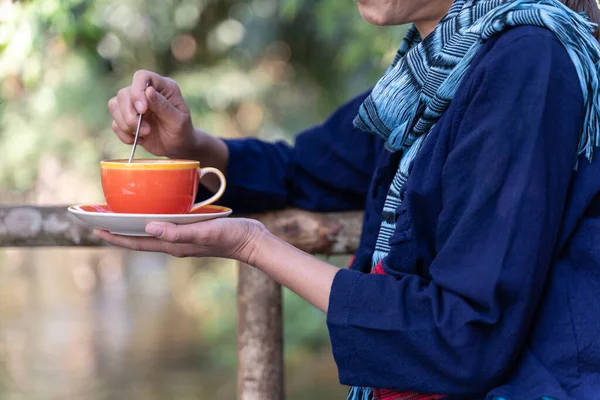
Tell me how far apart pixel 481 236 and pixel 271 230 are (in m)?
0.74

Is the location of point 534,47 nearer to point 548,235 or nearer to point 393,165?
point 548,235

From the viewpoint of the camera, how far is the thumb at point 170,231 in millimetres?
1141

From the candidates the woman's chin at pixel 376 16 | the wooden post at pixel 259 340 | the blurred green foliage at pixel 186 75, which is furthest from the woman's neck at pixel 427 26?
the blurred green foliage at pixel 186 75

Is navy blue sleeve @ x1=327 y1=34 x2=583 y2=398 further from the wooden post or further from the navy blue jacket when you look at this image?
the wooden post

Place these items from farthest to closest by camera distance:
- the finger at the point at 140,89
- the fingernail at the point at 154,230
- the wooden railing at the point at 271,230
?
1. the wooden railing at the point at 271,230
2. the finger at the point at 140,89
3. the fingernail at the point at 154,230

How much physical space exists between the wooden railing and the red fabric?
433 millimetres

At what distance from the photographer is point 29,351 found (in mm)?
4941

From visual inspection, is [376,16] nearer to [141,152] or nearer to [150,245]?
[150,245]

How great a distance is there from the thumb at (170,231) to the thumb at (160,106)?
16.4 inches

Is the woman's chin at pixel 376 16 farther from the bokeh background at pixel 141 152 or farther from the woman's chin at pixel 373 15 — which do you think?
the bokeh background at pixel 141 152

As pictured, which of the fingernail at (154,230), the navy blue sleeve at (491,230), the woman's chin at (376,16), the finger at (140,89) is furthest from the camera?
the finger at (140,89)

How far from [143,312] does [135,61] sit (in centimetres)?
194

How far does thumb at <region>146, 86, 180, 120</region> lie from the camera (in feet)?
4.90

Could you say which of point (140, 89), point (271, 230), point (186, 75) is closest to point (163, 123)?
point (140, 89)
